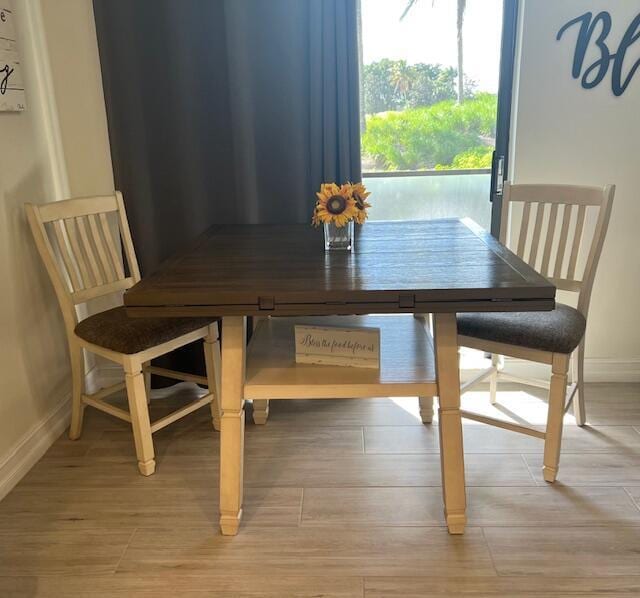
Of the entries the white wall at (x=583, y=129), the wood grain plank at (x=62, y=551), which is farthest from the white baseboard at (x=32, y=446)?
the white wall at (x=583, y=129)

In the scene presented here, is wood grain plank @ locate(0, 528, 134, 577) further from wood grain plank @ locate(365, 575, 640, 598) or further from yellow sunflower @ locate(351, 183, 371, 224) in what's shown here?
yellow sunflower @ locate(351, 183, 371, 224)

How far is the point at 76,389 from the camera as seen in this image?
2262 millimetres

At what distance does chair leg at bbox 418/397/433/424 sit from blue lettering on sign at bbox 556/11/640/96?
4.74 ft

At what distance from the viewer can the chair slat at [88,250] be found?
2248mm

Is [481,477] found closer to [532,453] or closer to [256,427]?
[532,453]

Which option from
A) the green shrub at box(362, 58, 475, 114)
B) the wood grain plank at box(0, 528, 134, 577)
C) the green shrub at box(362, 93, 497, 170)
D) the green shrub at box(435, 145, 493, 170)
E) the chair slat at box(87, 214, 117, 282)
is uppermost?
the green shrub at box(362, 58, 475, 114)

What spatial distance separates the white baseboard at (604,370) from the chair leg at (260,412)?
45.9 inches

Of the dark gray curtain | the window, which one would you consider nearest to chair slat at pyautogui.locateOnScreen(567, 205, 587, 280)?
the window

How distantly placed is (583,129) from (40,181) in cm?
225

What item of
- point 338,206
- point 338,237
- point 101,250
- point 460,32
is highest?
point 460,32

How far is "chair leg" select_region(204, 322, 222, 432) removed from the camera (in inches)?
88.4

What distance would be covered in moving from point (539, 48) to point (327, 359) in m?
1.60

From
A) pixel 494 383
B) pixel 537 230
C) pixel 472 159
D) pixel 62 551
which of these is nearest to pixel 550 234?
pixel 537 230

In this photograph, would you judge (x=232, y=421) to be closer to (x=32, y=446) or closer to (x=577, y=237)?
(x=32, y=446)
